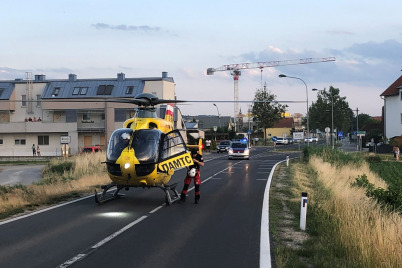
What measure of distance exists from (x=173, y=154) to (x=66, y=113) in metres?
46.2

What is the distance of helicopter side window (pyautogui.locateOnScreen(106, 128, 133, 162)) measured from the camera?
13375mm

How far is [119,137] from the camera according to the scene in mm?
13602

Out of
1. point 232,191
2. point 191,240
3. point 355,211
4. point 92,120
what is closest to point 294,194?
point 232,191

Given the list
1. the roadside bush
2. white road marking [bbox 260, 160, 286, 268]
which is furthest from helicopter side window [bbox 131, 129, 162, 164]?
the roadside bush

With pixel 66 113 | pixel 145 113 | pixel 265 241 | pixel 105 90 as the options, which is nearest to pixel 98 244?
pixel 265 241

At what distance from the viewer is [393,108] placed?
62812 mm

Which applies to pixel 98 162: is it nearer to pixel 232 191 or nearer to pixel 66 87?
pixel 232 191

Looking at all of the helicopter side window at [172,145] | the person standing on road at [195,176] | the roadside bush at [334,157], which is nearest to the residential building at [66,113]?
the roadside bush at [334,157]

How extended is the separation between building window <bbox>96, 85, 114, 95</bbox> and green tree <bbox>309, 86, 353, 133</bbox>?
34.1 metres

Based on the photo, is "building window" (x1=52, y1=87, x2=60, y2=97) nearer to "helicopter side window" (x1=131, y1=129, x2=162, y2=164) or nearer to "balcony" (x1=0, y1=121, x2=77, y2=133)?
"balcony" (x1=0, y1=121, x2=77, y2=133)

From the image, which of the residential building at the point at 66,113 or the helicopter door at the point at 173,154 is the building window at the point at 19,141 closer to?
the residential building at the point at 66,113

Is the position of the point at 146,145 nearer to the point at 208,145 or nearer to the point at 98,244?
the point at 98,244

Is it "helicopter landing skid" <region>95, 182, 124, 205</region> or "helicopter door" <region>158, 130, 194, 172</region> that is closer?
"helicopter landing skid" <region>95, 182, 124, 205</region>

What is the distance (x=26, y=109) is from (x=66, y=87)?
594cm
